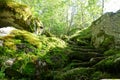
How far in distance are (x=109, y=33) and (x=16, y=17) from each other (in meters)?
5.62

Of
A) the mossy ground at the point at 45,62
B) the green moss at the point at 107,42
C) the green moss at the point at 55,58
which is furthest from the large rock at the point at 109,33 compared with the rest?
the green moss at the point at 55,58

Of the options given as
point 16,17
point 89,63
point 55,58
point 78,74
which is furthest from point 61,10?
point 78,74

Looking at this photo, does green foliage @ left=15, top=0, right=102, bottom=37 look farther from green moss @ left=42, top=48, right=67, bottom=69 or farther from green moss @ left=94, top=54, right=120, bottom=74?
green moss @ left=94, top=54, right=120, bottom=74

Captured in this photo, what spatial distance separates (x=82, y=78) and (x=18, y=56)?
3319 mm

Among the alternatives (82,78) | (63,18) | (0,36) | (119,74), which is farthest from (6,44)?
(63,18)

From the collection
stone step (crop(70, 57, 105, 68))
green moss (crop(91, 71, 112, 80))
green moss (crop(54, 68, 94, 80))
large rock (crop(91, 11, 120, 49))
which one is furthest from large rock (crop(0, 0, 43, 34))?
green moss (crop(91, 71, 112, 80))

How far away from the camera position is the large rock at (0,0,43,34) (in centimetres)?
1373

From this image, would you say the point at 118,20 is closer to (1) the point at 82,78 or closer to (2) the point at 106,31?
(2) the point at 106,31

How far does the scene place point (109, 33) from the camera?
41.9ft

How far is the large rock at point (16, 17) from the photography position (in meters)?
13.7

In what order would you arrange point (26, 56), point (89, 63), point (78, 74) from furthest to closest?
1. point (26, 56)
2. point (89, 63)
3. point (78, 74)

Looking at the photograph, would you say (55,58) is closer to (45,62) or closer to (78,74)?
(45,62)

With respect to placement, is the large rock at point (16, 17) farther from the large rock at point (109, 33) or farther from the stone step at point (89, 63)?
the stone step at point (89, 63)

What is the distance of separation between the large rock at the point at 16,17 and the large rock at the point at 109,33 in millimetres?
A: 4272
